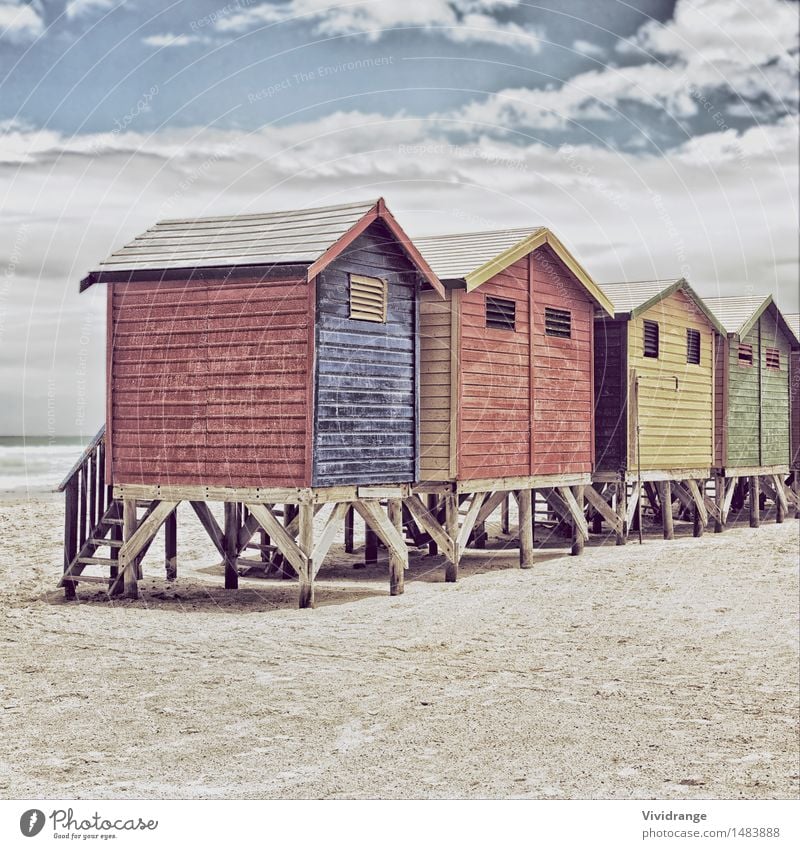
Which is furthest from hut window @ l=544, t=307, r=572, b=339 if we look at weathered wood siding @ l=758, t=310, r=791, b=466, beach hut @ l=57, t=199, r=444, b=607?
weathered wood siding @ l=758, t=310, r=791, b=466

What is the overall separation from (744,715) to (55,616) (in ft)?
28.9

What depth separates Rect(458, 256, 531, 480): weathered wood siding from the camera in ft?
60.3

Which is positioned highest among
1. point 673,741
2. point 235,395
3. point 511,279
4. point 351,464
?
point 511,279

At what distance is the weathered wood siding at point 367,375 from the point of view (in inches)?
602

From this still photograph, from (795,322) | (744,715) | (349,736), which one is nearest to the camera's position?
(349,736)

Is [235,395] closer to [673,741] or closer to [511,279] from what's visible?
[511,279]

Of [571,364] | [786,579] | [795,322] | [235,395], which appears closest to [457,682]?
[235,395]

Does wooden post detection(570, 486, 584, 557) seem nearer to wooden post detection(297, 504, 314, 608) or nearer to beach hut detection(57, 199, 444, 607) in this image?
beach hut detection(57, 199, 444, 607)

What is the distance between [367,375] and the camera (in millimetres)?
16156

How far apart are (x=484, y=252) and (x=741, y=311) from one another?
12487 mm

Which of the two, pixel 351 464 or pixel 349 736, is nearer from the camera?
pixel 349 736

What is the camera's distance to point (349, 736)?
30.0 feet

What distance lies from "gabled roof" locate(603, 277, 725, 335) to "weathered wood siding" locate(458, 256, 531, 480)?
439 cm

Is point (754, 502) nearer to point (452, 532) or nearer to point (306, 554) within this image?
point (452, 532)
